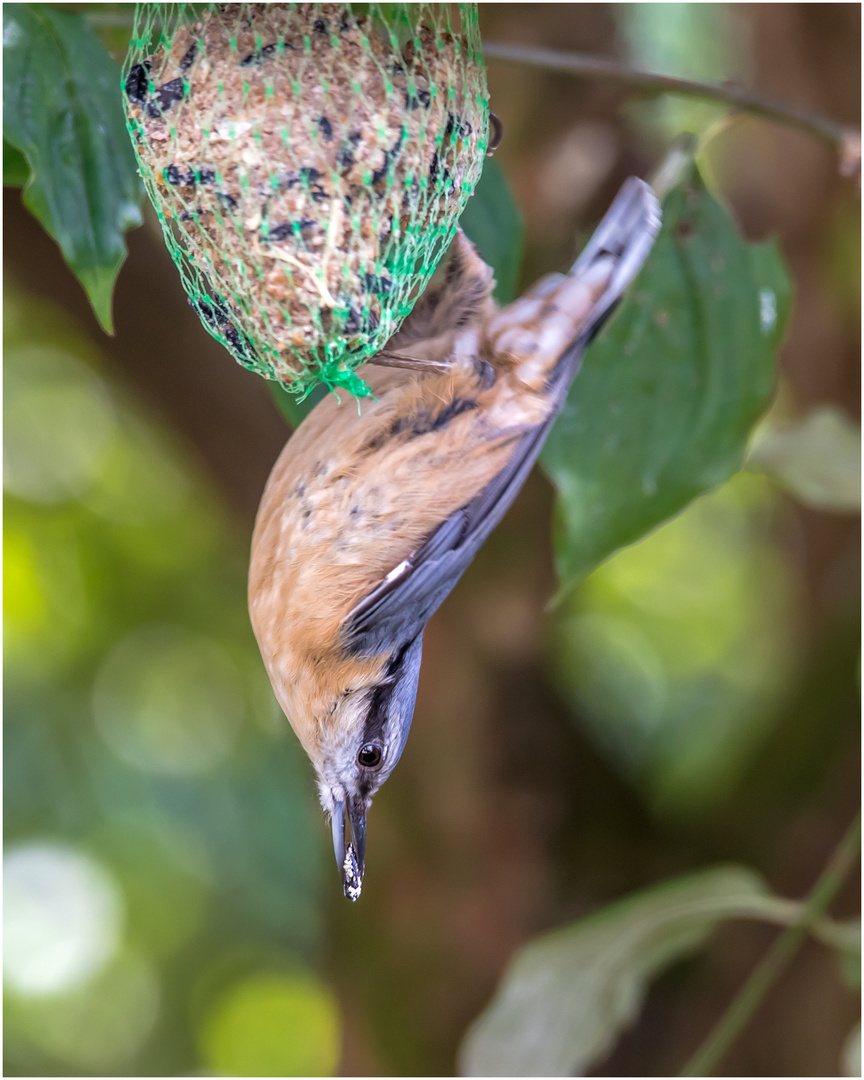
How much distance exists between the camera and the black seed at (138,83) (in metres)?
1.17

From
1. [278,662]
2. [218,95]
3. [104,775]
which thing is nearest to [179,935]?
[104,775]

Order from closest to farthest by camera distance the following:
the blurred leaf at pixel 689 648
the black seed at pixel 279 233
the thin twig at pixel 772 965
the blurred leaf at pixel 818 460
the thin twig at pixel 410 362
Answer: the black seed at pixel 279 233
the thin twig at pixel 410 362
the thin twig at pixel 772 965
the blurred leaf at pixel 818 460
the blurred leaf at pixel 689 648

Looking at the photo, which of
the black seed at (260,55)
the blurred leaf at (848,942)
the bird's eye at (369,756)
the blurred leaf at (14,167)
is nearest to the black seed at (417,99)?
the black seed at (260,55)

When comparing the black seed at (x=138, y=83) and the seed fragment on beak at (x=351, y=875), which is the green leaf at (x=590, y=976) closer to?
the seed fragment on beak at (x=351, y=875)

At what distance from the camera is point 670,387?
75.9 inches

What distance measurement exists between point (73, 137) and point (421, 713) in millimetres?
1878

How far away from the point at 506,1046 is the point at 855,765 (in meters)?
1.40

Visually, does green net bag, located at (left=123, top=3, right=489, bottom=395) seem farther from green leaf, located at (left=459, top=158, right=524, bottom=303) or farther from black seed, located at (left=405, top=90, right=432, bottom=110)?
green leaf, located at (left=459, top=158, right=524, bottom=303)

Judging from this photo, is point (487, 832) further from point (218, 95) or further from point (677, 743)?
point (218, 95)

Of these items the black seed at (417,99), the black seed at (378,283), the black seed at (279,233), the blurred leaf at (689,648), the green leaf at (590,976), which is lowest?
the blurred leaf at (689,648)

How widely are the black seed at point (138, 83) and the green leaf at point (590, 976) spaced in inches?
75.2

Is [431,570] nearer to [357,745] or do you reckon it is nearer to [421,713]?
[357,745]

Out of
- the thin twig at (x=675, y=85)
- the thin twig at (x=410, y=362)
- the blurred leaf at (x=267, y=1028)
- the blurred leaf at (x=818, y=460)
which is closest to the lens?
the thin twig at (x=410, y=362)

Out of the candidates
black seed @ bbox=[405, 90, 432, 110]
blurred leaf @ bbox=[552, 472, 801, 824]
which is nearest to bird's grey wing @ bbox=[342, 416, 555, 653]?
black seed @ bbox=[405, 90, 432, 110]
